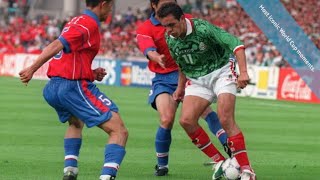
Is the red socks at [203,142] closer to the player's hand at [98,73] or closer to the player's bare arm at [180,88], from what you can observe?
the player's bare arm at [180,88]

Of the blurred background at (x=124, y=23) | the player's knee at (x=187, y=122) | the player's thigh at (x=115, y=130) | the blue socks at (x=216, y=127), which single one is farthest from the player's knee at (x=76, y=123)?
the blurred background at (x=124, y=23)

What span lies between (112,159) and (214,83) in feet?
6.11

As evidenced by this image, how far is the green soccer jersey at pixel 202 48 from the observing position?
10.2 meters

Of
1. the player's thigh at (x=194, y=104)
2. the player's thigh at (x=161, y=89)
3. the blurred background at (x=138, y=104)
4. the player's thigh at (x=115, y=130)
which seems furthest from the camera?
the blurred background at (x=138, y=104)

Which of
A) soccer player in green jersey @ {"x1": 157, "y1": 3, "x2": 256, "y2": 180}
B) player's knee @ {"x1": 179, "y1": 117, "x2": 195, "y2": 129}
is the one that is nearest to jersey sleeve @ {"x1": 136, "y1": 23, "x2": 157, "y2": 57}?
soccer player in green jersey @ {"x1": 157, "y1": 3, "x2": 256, "y2": 180}

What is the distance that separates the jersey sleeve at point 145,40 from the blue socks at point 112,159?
234cm

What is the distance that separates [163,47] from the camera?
12.0m

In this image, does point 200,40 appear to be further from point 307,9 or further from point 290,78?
point 307,9

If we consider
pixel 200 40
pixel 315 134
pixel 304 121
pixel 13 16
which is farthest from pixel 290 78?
pixel 13 16

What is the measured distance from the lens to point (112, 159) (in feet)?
30.6

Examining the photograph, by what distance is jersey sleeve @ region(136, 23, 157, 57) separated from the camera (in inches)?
454

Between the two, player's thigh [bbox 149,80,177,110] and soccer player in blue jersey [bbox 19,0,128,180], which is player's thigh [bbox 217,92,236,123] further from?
player's thigh [bbox 149,80,177,110]

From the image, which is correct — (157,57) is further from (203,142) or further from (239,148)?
(239,148)

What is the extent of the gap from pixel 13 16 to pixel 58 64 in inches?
1700
